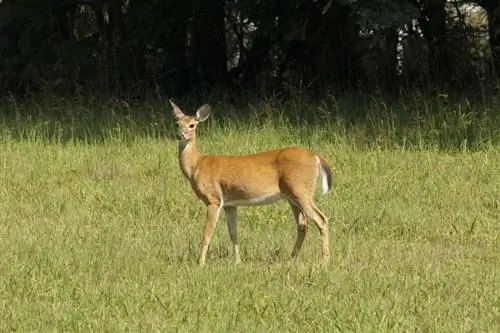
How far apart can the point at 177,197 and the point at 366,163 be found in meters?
2.10

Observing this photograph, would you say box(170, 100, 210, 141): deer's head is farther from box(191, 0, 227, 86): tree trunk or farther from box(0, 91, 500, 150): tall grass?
box(191, 0, 227, 86): tree trunk

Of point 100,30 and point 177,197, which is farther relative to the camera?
point 100,30

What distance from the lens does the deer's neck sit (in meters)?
7.51

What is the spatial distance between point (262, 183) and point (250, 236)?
108cm

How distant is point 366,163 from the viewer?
1069cm

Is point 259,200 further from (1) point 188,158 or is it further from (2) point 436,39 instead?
(2) point 436,39

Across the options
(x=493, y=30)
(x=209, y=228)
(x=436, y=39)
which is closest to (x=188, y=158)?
(x=209, y=228)

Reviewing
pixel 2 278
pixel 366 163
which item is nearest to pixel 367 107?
pixel 366 163

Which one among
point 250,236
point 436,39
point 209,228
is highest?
point 436,39

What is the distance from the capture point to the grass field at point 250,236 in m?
5.86

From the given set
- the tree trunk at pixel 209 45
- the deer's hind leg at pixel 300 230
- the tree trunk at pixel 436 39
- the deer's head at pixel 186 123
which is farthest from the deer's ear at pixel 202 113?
the tree trunk at pixel 209 45

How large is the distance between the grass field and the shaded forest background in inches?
97.7

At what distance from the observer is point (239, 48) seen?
1738 cm

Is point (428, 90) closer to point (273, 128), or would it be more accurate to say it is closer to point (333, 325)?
point (273, 128)
